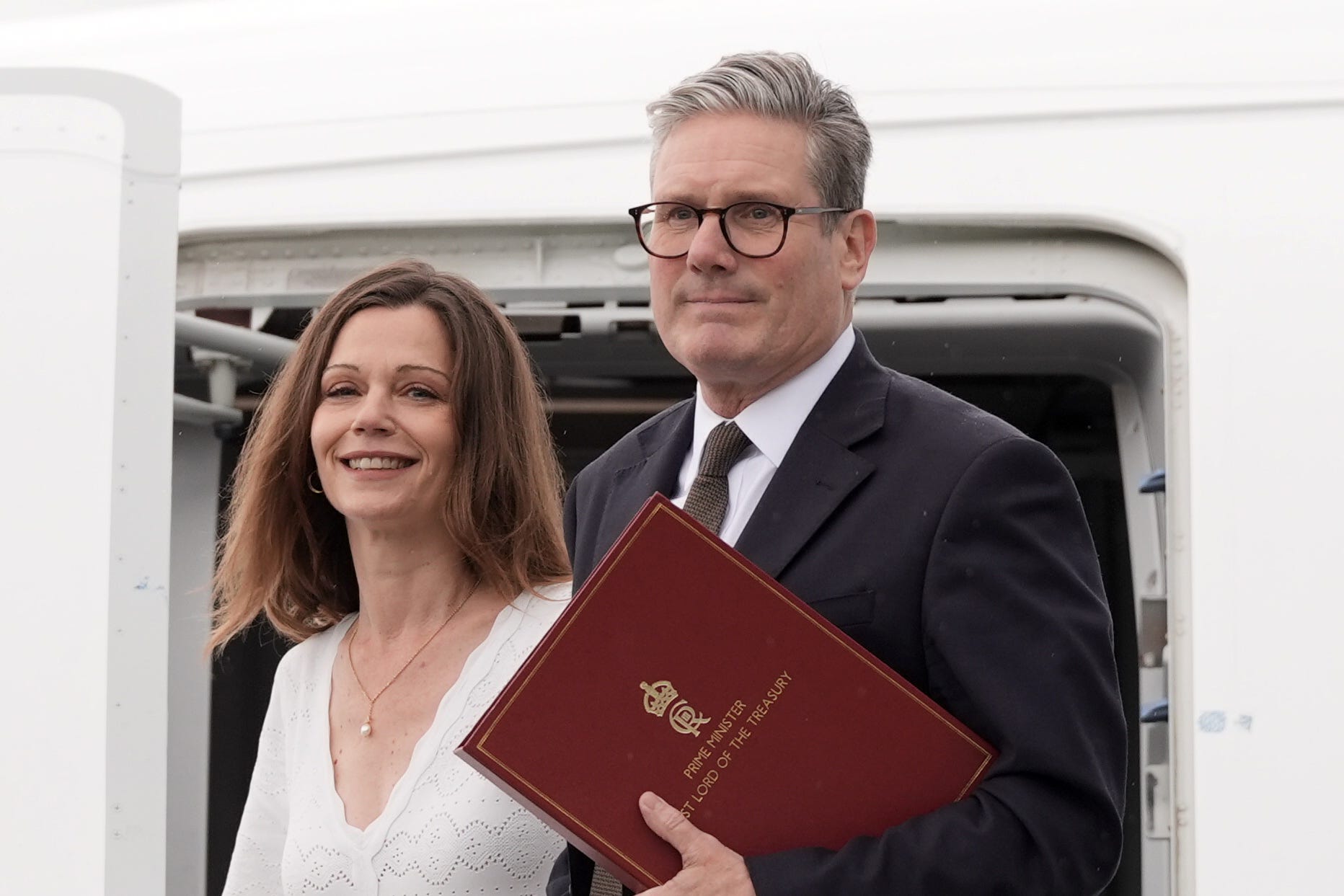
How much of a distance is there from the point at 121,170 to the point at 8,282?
207mm

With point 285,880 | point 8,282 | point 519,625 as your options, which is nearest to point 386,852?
point 285,880

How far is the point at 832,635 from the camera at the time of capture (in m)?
1.42

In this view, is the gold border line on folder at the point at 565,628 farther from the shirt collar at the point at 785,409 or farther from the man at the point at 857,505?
the shirt collar at the point at 785,409

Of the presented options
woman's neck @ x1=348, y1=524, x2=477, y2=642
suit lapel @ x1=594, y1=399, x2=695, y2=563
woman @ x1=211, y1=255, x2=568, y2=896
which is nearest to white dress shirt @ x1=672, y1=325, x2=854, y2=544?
suit lapel @ x1=594, y1=399, x2=695, y2=563

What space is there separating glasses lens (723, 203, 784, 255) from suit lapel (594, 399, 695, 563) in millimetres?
332

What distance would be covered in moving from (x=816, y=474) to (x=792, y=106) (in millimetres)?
378

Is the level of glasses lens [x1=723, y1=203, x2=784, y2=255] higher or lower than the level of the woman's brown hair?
higher

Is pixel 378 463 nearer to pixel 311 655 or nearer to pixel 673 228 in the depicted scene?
pixel 311 655

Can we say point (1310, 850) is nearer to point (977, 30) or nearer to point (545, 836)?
point (545, 836)

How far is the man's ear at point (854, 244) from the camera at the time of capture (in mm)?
1632

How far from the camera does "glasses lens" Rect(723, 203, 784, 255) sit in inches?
61.3

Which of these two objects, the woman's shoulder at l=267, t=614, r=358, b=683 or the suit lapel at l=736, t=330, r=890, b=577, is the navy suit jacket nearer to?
the suit lapel at l=736, t=330, r=890, b=577

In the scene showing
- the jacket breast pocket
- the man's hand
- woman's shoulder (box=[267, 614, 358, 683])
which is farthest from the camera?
woman's shoulder (box=[267, 614, 358, 683])

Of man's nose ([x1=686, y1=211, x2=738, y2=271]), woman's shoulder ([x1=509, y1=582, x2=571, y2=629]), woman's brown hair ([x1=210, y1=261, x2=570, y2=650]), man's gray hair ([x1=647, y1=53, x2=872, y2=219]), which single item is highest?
man's gray hair ([x1=647, y1=53, x2=872, y2=219])
